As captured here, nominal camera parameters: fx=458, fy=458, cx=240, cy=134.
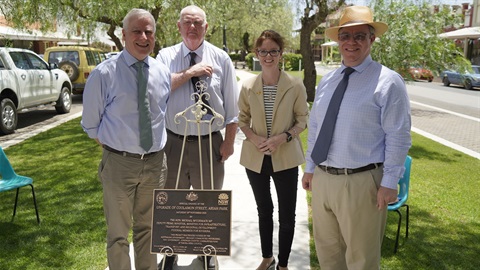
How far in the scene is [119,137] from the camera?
3.10m

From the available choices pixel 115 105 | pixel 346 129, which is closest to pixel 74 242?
pixel 115 105

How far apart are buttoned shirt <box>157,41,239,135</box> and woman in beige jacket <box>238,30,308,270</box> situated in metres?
0.11

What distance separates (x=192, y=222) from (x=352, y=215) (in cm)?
100

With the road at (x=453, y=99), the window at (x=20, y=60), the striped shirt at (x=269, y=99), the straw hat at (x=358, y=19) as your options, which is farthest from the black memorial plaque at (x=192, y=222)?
the road at (x=453, y=99)

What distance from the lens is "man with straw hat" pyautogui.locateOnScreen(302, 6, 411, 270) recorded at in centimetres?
269

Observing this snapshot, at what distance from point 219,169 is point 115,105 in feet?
3.60

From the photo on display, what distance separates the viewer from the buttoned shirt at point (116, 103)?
10.0 feet

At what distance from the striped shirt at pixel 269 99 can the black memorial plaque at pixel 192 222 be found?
0.89 m

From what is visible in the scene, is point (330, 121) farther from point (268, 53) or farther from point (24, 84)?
point (24, 84)

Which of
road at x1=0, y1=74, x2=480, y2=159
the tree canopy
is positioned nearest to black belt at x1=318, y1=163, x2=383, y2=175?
the tree canopy

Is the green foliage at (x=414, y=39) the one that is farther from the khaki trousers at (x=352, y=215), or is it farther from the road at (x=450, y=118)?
the khaki trousers at (x=352, y=215)

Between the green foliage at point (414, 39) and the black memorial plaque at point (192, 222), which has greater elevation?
the green foliage at point (414, 39)

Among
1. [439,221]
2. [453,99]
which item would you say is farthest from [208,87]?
[453,99]

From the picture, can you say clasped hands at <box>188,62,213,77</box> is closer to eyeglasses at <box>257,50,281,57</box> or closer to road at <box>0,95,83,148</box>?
eyeglasses at <box>257,50,281,57</box>
